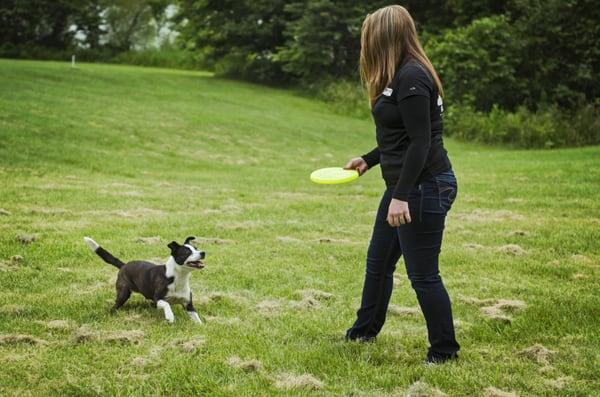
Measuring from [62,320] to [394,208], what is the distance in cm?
294

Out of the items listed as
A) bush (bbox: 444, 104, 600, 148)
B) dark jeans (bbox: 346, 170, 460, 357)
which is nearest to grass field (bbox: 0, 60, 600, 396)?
dark jeans (bbox: 346, 170, 460, 357)

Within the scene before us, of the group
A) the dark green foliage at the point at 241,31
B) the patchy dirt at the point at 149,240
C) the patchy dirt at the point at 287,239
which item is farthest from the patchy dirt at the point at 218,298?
the dark green foliage at the point at 241,31

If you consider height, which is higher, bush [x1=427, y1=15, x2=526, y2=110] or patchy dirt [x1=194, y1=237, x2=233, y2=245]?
bush [x1=427, y1=15, x2=526, y2=110]

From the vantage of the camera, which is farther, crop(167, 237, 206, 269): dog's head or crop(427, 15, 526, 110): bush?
crop(427, 15, 526, 110): bush

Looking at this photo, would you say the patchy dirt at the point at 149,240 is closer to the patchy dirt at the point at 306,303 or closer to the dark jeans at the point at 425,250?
the patchy dirt at the point at 306,303

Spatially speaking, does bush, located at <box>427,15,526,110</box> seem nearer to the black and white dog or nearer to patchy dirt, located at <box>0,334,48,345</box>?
A: the black and white dog

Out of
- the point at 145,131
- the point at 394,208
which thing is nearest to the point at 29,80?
the point at 145,131

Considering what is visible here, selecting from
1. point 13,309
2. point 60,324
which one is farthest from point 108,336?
point 13,309

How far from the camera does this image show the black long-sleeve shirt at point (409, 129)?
4055mm

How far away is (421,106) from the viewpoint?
405cm

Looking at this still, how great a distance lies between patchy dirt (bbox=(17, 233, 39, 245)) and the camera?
8164 mm

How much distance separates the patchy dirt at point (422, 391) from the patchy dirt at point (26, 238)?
560cm

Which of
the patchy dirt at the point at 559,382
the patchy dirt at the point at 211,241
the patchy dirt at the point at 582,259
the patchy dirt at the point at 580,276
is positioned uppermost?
the patchy dirt at the point at 582,259

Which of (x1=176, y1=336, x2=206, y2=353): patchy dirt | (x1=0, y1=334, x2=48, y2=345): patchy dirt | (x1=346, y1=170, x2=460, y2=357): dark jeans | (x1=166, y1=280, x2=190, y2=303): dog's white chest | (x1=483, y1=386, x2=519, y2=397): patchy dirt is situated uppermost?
(x1=346, y1=170, x2=460, y2=357): dark jeans
